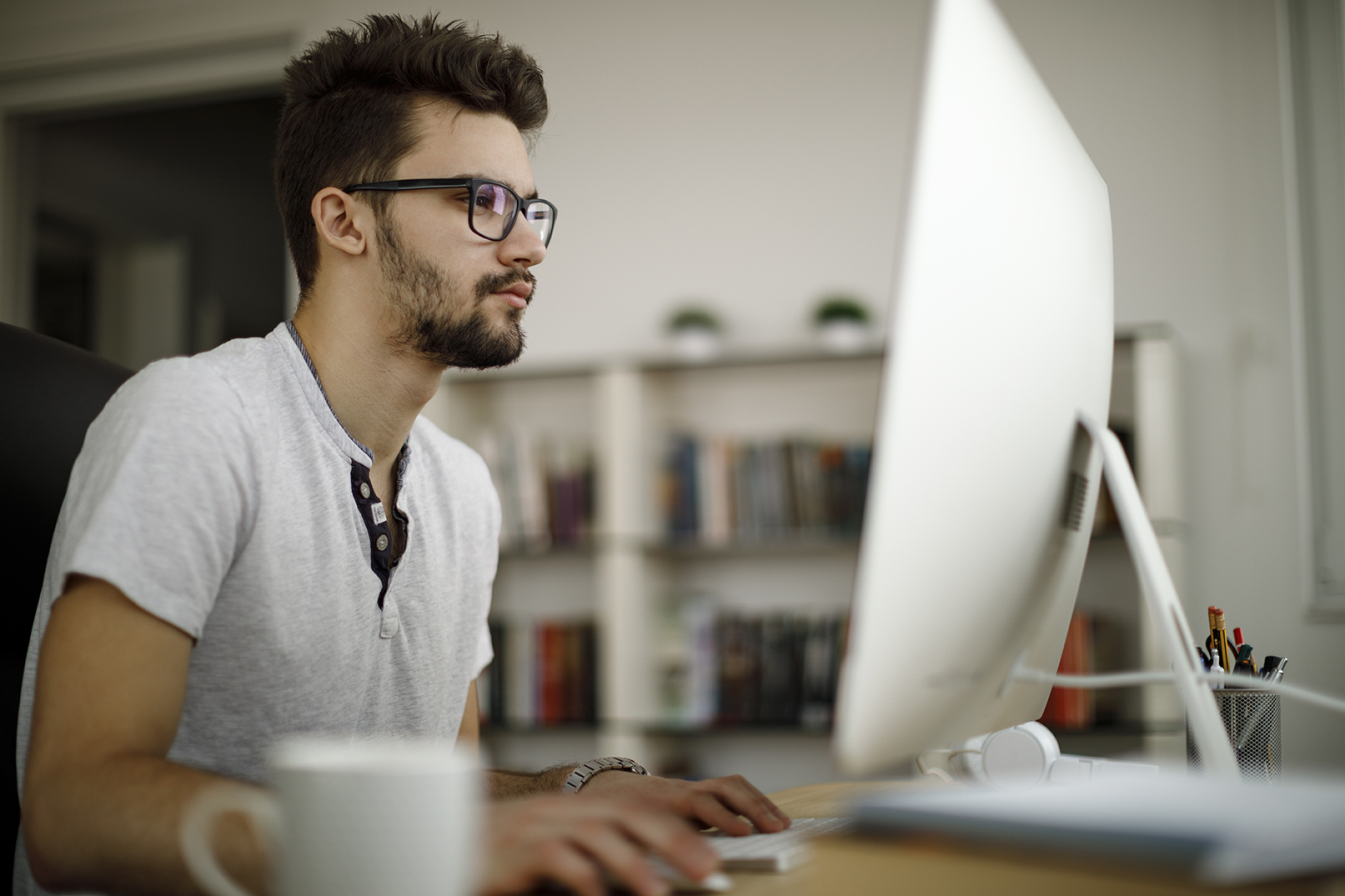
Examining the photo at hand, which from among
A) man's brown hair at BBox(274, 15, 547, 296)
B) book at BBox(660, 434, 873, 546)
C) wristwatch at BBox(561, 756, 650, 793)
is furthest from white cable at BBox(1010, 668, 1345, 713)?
book at BBox(660, 434, 873, 546)

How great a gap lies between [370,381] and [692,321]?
181cm

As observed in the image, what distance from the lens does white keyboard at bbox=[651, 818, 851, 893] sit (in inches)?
22.0

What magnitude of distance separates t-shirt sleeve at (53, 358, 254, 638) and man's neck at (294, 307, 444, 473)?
0.25m

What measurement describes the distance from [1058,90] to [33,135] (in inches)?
132

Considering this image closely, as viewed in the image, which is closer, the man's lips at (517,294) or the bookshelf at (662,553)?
the man's lips at (517,294)

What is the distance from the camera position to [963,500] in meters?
0.50

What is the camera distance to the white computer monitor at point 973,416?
45 cm

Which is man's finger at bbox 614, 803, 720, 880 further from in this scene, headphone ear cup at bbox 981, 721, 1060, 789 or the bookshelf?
the bookshelf

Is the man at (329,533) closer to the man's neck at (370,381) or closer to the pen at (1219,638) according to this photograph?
the man's neck at (370,381)

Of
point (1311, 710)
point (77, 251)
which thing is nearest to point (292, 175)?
point (1311, 710)

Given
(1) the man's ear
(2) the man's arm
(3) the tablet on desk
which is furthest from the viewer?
(1) the man's ear

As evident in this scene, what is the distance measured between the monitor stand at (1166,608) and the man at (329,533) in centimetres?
28

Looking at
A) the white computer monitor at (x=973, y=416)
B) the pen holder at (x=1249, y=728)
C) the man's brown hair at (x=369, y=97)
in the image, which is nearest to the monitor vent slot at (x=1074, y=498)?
the white computer monitor at (x=973, y=416)

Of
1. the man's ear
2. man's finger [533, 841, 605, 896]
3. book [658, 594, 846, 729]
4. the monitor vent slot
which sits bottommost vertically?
book [658, 594, 846, 729]
